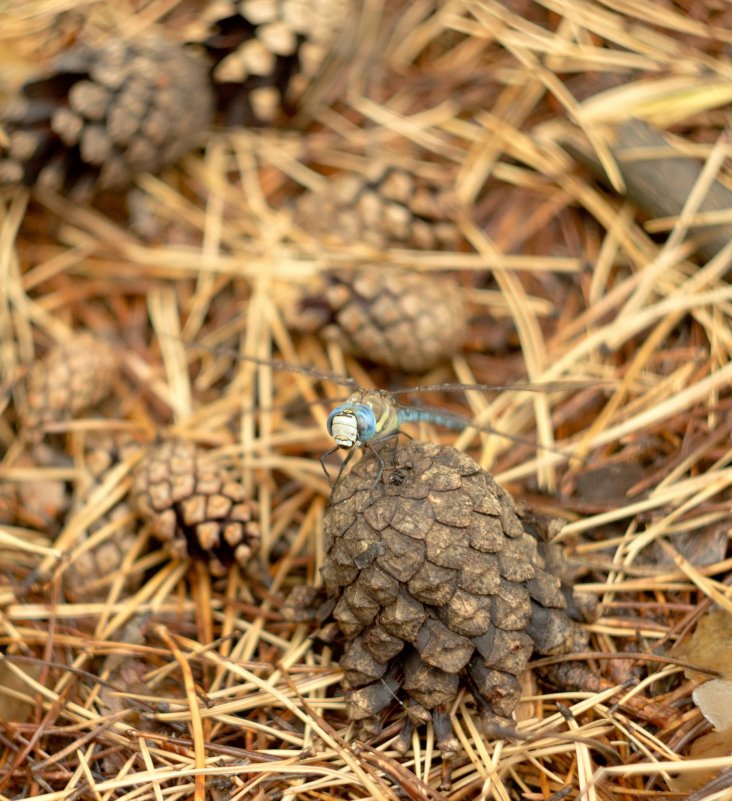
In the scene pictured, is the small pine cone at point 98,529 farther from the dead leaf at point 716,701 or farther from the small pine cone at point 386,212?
the dead leaf at point 716,701

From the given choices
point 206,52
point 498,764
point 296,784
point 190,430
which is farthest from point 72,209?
point 498,764

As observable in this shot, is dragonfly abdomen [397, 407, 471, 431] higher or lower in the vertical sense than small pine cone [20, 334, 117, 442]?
higher

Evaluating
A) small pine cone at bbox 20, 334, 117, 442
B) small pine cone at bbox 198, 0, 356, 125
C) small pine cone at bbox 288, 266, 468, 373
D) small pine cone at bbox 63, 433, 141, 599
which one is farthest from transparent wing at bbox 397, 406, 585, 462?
small pine cone at bbox 198, 0, 356, 125

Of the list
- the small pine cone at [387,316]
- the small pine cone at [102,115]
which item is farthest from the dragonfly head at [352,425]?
the small pine cone at [102,115]

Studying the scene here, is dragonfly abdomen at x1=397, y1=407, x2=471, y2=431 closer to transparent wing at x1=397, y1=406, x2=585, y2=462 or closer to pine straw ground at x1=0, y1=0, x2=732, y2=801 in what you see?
transparent wing at x1=397, y1=406, x2=585, y2=462

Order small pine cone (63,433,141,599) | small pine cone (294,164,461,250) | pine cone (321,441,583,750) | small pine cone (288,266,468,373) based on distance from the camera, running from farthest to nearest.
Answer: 1. small pine cone (294,164,461,250)
2. small pine cone (288,266,468,373)
3. small pine cone (63,433,141,599)
4. pine cone (321,441,583,750)

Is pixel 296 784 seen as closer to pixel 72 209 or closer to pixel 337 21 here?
pixel 72 209

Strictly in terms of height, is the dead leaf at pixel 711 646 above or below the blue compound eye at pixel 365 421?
below
